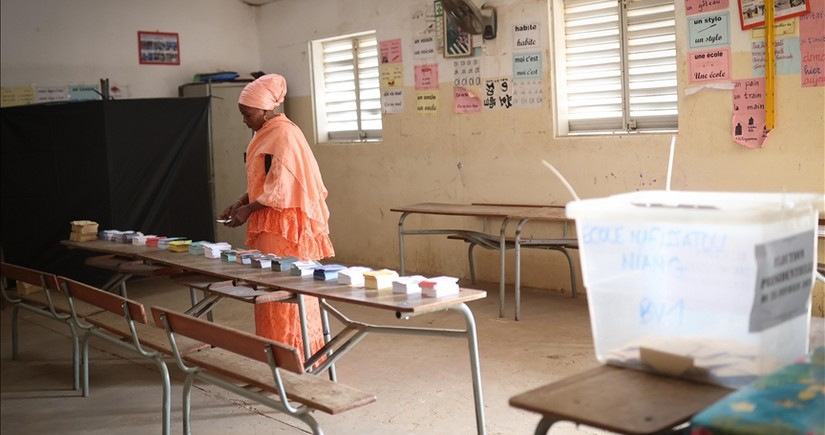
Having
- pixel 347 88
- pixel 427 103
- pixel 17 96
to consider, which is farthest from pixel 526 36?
pixel 17 96

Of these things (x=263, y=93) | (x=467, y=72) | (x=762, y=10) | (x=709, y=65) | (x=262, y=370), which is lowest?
(x=262, y=370)

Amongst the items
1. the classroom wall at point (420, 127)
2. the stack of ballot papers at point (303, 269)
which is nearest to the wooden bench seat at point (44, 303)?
the stack of ballot papers at point (303, 269)

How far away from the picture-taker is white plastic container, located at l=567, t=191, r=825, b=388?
1704 millimetres

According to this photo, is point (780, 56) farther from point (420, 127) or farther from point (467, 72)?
point (420, 127)

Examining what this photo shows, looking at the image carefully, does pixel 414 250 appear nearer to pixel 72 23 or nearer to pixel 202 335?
pixel 72 23

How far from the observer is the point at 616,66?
6.32 meters

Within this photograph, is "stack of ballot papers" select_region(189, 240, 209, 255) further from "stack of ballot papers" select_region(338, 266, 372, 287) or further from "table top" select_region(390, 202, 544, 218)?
"table top" select_region(390, 202, 544, 218)

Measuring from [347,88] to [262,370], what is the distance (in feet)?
17.9

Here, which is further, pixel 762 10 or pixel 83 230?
pixel 83 230

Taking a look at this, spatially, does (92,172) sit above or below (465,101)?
below

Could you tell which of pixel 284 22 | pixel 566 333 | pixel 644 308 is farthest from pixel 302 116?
pixel 644 308

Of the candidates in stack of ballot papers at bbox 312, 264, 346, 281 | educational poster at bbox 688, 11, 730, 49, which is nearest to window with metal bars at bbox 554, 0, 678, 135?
educational poster at bbox 688, 11, 730, 49

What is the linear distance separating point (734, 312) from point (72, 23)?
7.90m

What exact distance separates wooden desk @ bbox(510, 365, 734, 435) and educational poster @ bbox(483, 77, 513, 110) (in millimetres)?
5123
